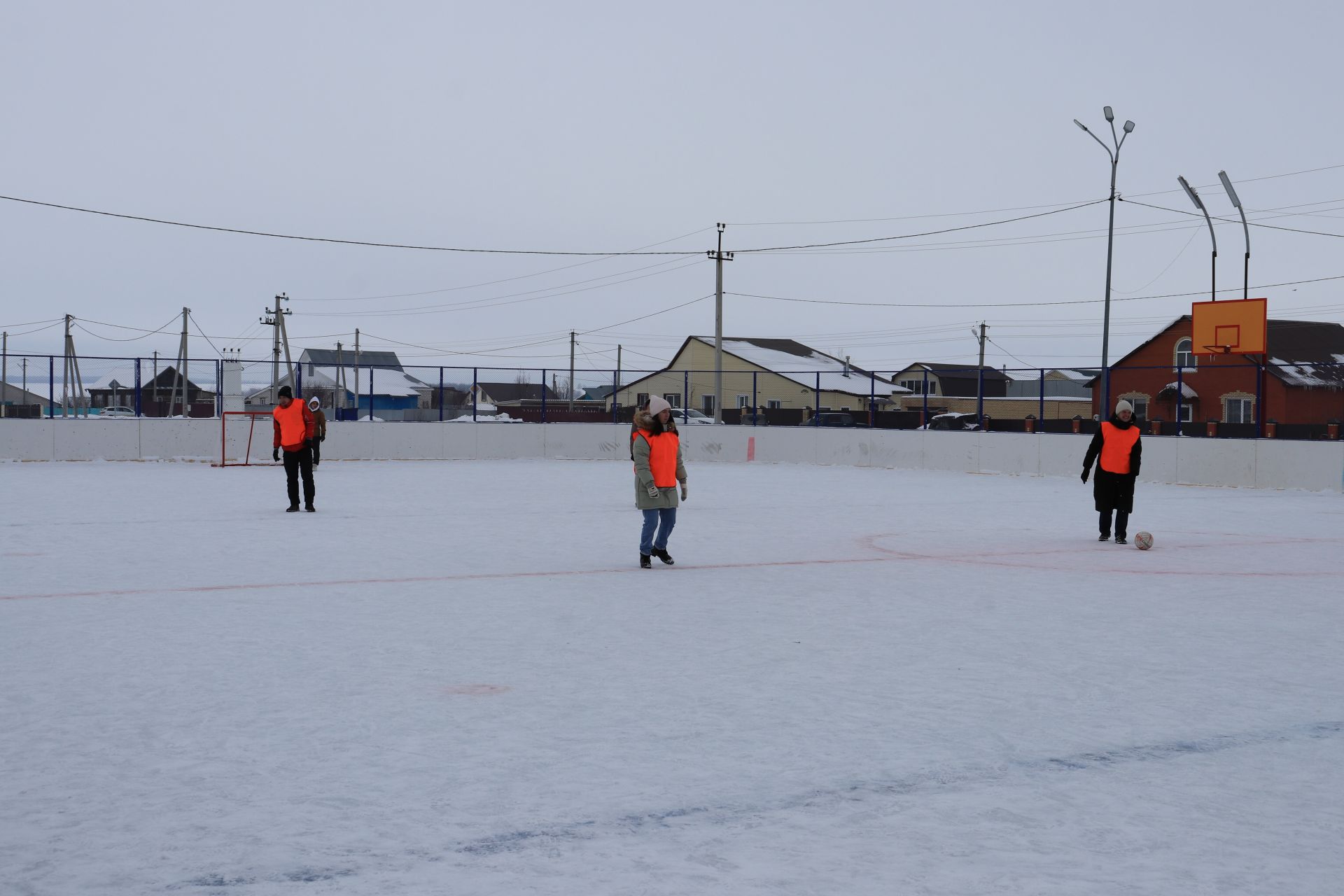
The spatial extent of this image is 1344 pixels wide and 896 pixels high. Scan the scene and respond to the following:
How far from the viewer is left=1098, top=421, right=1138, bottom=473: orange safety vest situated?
14.4 metres

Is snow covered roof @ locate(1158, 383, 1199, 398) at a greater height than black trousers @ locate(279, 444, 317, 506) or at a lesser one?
greater

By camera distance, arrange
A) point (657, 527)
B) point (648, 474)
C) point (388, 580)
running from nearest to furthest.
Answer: point (388, 580)
point (648, 474)
point (657, 527)

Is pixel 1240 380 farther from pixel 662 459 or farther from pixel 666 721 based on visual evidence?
pixel 666 721

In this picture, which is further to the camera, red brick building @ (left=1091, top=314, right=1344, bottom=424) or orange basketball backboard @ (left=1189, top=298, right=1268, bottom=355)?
red brick building @ (left=1091, top=314, right=1344, bottom=424)

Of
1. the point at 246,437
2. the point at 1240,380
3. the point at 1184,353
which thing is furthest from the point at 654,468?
the point at 1184,353

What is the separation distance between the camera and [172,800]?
15.6 ft

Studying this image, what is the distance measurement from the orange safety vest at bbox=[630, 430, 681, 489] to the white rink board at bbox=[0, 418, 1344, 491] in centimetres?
1687

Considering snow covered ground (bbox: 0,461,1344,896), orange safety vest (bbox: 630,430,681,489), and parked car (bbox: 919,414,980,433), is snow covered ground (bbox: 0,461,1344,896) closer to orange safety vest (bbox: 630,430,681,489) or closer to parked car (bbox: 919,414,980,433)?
orange safety vest (bbox: 630,430,681,489)

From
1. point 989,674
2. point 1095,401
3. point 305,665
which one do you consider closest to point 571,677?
point 305,665

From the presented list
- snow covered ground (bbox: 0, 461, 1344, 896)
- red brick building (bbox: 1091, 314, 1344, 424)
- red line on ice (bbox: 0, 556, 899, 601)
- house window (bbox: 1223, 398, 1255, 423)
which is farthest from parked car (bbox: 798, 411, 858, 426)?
red line on ice (bbox: 0, 556, 899, 601)

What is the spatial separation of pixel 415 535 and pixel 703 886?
1110 centimetres

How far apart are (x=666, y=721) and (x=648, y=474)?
18.1ft

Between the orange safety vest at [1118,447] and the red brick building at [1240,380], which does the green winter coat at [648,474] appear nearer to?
the orange safety vest at [1118,447]

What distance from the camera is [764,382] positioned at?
1658 inches
